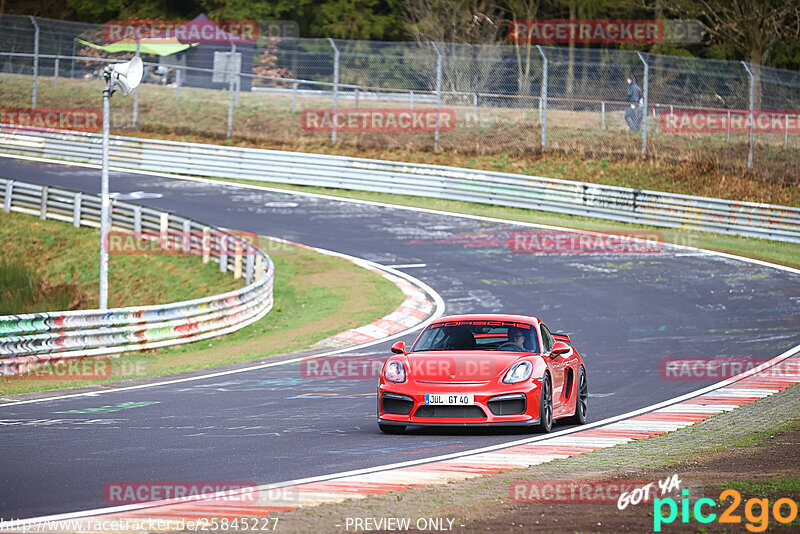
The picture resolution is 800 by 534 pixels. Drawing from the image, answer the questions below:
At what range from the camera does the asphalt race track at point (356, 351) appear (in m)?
8.51

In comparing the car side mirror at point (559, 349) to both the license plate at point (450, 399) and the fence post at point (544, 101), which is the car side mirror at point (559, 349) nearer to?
the license plate at point (450, 399)

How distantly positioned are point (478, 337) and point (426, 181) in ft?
76.5

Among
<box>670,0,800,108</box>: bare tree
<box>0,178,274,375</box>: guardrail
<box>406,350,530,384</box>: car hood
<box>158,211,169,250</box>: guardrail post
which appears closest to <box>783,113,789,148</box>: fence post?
<box>670,0,800,108</box>: bare tree

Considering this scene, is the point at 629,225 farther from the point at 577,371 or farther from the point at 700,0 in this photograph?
the point at 700,0

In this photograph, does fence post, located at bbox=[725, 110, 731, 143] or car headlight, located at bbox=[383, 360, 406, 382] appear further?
fence post, located at bbox=[725, 110, 731, 143]

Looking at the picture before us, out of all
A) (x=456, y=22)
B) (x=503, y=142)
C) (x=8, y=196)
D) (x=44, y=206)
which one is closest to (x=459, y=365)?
(x=44, y=206)

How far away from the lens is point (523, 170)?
118 ft

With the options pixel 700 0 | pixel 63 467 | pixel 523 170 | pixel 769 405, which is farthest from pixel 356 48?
pixel 63 467

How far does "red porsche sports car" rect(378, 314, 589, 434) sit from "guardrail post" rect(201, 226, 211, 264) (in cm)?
1530

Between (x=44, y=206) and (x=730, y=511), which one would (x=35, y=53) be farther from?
(x=730, y=511)

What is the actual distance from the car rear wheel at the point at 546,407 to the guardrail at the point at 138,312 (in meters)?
9.03

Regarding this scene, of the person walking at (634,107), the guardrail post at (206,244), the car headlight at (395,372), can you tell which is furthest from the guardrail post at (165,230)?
the car headlight at (395,372)

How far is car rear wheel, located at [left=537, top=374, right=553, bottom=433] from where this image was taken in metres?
10.2

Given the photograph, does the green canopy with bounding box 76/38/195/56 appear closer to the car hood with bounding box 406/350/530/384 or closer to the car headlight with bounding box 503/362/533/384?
the car hood with bounding box 406/350/530/384
